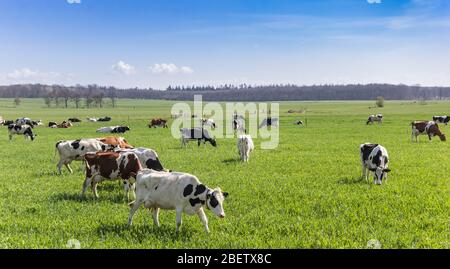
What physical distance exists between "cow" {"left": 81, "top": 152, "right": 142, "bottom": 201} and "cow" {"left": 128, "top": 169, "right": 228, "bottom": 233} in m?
3.19

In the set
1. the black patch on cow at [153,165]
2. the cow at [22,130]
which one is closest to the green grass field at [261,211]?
the black patch on cow at [153,165]

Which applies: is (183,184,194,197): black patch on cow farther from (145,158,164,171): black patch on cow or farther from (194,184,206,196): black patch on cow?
(145,158,164,171): black patch on cow

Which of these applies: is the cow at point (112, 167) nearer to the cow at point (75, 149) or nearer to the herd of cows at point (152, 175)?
the herd of cows at point (152, 175)

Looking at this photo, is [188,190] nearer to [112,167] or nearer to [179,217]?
[179,217]

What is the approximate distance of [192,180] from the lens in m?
9.85

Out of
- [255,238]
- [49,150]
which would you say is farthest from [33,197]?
[49,150]

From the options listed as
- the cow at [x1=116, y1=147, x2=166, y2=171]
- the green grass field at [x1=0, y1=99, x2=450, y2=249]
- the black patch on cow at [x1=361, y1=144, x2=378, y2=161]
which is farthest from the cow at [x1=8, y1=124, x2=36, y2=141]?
the black patch on cow at [x1=361, y1=144, x2=378, y2=161]

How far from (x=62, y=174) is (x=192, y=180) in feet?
34.1

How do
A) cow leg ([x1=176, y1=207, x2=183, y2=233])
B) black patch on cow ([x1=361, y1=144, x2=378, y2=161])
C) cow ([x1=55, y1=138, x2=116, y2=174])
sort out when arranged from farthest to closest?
cow ([x1=55, y1=138, x2=116, y2=174])
black patch on cow ([x1=361, y1=144, x2=378, y2=161])
cow leg ([x1=176, y1=207, x2=183, y2=233])

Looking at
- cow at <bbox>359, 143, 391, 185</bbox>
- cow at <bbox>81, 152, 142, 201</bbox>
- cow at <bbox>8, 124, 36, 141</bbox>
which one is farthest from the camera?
cow at <bbox>8, 124, 36, 141</bbox>

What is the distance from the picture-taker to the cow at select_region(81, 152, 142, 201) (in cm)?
1330

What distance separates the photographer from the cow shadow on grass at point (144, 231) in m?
9.20

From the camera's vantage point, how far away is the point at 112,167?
13.4 meters

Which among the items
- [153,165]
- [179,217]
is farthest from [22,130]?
[179,217]
